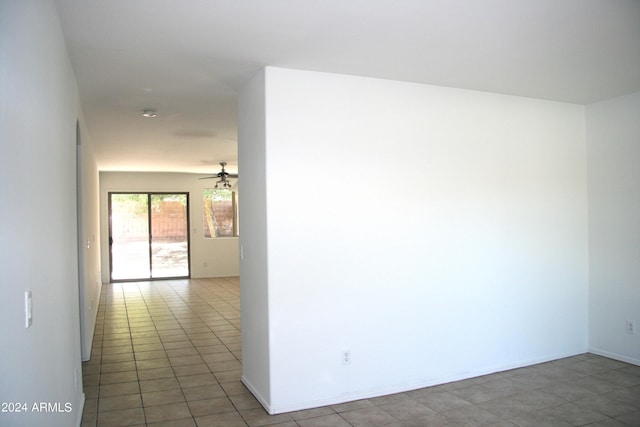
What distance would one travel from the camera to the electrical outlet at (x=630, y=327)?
4552mm

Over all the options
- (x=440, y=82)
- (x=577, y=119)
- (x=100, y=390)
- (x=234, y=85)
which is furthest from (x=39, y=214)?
(x=577, y=119)

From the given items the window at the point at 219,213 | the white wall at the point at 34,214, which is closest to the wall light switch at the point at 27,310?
the white wall at the point at 34,214

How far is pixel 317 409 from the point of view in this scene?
357cm

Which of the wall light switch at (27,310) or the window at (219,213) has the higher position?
the window at (219,213)

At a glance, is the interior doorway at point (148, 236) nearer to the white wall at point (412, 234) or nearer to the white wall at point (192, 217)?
the white wall at point (192, 217)

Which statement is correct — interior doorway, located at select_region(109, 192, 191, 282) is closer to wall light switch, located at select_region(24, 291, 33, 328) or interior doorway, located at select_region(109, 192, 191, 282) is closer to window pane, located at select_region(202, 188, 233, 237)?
window pane, located at select_region(202, 188, 233, 237)

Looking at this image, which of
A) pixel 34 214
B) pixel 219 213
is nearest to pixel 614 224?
pixel 34 214

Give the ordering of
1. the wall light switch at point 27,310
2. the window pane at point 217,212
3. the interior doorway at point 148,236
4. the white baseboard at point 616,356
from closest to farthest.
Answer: the wall light switch at point 27,310 < the white baseboard at point 616,356 < the interior doorway at point 148,236 < the window pane at point 217,212

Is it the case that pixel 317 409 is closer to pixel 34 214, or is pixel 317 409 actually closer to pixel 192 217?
pixel 34 214

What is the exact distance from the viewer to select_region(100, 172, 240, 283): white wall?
426 inches

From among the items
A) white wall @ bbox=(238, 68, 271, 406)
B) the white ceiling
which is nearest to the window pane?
the white ceiling

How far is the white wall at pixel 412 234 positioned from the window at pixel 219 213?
313 inches

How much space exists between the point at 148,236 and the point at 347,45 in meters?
9.19

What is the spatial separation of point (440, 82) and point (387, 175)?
925 mm
